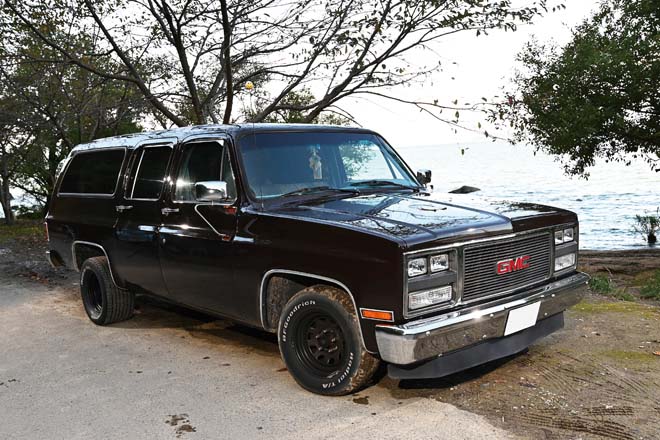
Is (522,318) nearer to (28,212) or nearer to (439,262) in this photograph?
(439,262)

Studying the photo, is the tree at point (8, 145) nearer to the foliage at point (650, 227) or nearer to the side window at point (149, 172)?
the side window at point (149, 172)

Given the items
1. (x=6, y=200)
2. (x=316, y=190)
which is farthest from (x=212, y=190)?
(x=6, y=200)

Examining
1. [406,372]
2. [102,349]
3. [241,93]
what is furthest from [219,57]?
[406,372]

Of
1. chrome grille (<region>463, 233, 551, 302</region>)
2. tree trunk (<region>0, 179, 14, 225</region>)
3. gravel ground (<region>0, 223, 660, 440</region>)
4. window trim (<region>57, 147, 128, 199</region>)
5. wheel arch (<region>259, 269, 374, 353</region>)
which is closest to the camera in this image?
gravel ground (<region>0, 223, 660, 440</region>)

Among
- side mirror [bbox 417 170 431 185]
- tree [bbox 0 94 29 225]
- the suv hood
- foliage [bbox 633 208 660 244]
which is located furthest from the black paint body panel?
foliage [bbox 633 208 660 244]

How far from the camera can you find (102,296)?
254 inches

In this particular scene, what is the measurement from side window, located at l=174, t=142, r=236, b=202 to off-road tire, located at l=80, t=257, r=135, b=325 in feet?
4.99

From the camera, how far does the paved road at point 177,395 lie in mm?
3904

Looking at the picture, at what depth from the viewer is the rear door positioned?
5668 millimetres

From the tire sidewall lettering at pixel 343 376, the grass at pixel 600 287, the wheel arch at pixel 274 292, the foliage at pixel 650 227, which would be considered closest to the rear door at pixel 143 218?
the wheel arch at pixel 274 292

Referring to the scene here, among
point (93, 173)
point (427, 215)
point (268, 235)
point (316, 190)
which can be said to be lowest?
point (268, 235)

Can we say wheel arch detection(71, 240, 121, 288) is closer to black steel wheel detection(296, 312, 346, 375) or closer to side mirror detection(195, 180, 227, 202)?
side mirror detection(195, 180, 227, 202)

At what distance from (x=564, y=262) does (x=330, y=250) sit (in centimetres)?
195

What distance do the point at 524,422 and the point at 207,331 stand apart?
3.31 metres
